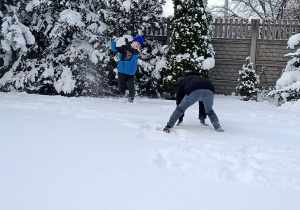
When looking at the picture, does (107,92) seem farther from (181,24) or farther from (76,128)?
(76,128)

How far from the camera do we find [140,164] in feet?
10.8

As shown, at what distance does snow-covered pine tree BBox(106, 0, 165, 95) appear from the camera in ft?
31.1

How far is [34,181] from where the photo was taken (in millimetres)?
2746

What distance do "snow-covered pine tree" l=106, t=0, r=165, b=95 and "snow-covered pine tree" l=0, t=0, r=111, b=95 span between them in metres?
0.35

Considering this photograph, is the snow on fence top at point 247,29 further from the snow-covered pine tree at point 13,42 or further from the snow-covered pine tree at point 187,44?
the snow-covered pine tree at point 13,42

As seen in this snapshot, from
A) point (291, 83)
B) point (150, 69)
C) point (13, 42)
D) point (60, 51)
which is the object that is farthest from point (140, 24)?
point (291, 83)

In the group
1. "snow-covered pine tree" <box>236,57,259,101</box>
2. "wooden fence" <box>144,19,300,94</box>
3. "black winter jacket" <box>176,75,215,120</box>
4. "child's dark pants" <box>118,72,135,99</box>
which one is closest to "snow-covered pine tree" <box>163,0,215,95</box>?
"snow-covered pine tree" <box>236,57,259,101</box>

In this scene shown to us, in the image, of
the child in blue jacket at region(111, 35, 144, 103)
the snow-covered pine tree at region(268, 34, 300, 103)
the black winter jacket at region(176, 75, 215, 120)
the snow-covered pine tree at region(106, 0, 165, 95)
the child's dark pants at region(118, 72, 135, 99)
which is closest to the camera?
the black winter jacket at region(176, 75, 215, 120)

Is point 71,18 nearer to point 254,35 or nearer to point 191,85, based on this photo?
point 191,85

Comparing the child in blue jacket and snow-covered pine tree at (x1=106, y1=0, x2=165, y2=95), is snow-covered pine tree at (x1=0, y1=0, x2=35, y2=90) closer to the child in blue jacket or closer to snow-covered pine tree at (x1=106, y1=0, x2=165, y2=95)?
snow-covered pine tree at (x1=106, y1=0, x2=165, y2=95)

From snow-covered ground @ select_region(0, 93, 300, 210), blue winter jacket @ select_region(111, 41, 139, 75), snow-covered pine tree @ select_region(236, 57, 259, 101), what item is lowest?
snow-covered ground @ select_region(0, 93, 300, 210)

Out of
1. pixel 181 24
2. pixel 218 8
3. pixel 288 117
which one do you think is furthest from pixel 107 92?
pixel 218 8

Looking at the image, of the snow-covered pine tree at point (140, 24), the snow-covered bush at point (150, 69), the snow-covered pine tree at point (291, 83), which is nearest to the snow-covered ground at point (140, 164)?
the snow-covered pine tree at point (291, 83)

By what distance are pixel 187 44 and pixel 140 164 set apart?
6.50 metres
